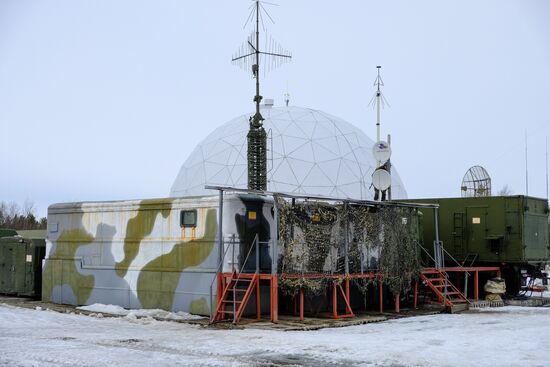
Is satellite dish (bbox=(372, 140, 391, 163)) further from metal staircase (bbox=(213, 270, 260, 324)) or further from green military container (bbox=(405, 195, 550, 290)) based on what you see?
metal staircase (bbox=(213, 270, 260, 324))

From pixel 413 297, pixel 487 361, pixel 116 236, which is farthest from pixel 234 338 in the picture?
pixel 413 297

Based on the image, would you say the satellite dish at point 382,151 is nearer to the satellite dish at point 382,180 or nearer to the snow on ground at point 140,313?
the satellite dish at point 382,180

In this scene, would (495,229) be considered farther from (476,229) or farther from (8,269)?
(8,269)

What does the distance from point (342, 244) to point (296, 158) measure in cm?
2020

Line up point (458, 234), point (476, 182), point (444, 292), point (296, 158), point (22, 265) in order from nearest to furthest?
point (444, 292) → point (22, 265) → point (458, 234) → point (476, 182) → point (296, 158)

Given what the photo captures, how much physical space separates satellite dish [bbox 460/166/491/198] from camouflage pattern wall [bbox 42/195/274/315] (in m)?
11.6

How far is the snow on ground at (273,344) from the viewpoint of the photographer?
984 cm

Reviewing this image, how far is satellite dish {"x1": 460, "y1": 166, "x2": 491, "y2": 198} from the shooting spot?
2541 cm

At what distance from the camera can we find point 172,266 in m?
16.8

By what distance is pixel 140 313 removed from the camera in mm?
16672

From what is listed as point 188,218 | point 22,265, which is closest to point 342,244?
point 188,218

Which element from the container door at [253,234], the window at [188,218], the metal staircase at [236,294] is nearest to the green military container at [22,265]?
the window at [188,218]

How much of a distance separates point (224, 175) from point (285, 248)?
840 inches

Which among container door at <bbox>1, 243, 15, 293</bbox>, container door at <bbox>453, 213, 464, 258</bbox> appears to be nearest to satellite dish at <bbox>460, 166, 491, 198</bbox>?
container door at <bbox>453, 213, 464, 258</bbox>
